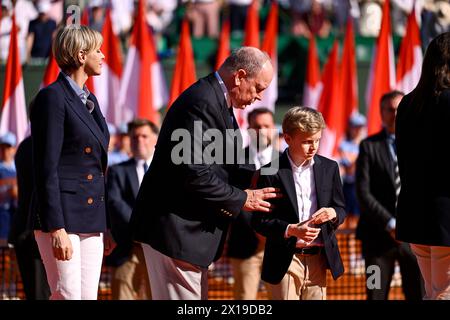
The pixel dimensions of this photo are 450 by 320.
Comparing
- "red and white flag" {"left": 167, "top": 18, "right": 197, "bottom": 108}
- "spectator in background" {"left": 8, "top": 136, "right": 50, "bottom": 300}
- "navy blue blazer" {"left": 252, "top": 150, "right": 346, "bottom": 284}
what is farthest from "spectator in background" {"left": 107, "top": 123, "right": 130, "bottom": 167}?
"navy blue blazer" {"left": 252, "top": 150, "right": 346, "bottom": 284}

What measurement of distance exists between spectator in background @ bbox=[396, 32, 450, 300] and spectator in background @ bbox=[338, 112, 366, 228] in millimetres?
7850

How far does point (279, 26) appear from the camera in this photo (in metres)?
21.5

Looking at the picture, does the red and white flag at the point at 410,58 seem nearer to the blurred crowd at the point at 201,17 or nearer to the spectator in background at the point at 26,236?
the blurred crowd at the point at 201,17

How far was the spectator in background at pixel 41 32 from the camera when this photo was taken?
16188mm

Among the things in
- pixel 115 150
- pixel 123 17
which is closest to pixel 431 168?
pixel 115 150

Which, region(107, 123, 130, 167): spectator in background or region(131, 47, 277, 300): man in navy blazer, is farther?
region(107, 123, 130, 167): spectator in background

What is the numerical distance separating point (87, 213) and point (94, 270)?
0.33 m

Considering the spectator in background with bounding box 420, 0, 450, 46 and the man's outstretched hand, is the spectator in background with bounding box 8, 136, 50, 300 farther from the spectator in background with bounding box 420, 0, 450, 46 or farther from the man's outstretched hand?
the spectator in background with bounding box 420, 0, 450, 46

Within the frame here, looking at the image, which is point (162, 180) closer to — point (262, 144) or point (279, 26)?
point (262, 144)

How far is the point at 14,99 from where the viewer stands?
11.8m

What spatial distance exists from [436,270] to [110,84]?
27.8ft

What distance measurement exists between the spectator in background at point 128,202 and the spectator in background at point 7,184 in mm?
2103

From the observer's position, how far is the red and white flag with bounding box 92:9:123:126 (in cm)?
1296
